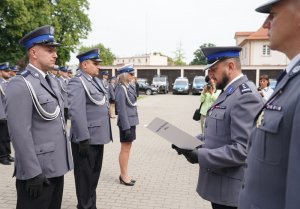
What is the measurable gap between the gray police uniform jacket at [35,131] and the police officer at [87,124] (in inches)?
35.7

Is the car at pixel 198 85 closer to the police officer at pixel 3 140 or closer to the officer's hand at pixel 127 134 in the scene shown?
the police officer at pixel 3 140

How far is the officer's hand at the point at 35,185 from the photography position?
2.91 metres

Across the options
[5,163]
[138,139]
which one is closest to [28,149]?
[5,163]

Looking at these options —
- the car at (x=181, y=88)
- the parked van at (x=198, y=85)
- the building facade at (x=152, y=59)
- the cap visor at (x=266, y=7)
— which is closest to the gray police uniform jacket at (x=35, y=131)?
the cap visor at (x=266, y=7)

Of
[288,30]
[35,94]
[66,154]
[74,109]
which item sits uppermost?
[288,30]

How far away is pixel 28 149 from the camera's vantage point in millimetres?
2928

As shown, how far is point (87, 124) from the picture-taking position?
4.48 meters

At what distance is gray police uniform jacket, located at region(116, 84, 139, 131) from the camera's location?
230 inches

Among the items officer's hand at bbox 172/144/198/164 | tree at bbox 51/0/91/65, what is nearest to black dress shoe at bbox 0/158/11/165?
officer's hand at bbox 172/144/198/164

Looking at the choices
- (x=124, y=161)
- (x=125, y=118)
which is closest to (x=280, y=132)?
(x=125, y=118)

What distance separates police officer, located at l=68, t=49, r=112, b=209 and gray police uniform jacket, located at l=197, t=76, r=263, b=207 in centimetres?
188

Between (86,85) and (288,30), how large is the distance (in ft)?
10.6

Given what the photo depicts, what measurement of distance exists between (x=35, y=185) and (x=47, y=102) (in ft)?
2.42

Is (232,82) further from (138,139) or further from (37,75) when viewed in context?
(138,139)
